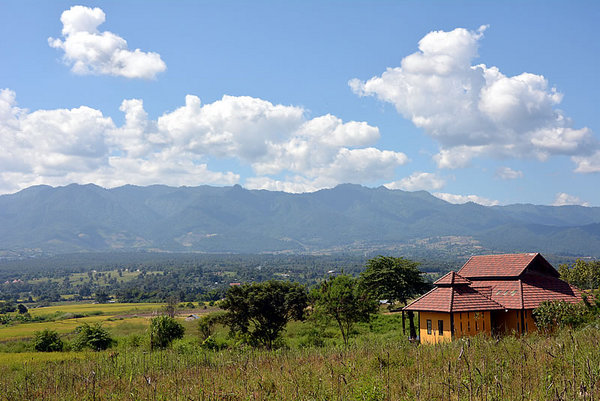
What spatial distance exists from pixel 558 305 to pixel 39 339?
43.4 m

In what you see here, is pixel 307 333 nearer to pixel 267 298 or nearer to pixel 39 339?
pixel 267 298

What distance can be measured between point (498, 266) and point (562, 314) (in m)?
10.2

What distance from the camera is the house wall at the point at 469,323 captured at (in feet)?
79.2

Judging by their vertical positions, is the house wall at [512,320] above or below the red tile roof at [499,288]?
below

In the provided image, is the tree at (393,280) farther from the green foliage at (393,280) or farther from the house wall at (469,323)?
the house wall at (469,323)

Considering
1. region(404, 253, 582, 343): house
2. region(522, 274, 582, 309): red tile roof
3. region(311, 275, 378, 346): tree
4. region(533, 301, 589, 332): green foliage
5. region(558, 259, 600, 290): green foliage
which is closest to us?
region(533, 301, 589, 332): green foliage

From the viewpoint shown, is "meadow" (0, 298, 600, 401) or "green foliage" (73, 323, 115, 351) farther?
"green foliage" (73, 323, 115, 351)

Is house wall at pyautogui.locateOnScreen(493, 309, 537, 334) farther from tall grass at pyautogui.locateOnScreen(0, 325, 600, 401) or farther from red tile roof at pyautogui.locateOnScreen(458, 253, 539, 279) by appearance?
tall grass at pyautogui.locateOnScreen(0, 325, 600, 401)

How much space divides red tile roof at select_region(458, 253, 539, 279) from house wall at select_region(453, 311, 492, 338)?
504 cm

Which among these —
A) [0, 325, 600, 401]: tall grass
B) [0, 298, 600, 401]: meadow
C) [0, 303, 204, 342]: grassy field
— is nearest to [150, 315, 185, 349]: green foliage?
[0, 303, 204, 342]: grassy field

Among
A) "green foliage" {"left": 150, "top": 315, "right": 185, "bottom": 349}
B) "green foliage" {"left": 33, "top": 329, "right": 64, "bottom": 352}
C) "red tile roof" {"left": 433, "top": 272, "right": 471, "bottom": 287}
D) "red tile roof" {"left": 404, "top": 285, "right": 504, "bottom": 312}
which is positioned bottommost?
"green foliage" {"left": 33, "top": 329, "right": 64, "bottom": 352}

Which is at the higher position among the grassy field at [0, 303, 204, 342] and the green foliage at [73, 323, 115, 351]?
the green foliage at [73, 323, 115, 351]

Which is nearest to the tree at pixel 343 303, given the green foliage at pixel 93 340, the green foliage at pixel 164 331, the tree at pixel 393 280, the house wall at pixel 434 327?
the house wall at pixel 434 327

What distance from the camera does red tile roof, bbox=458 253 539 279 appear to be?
28188 millimetres
